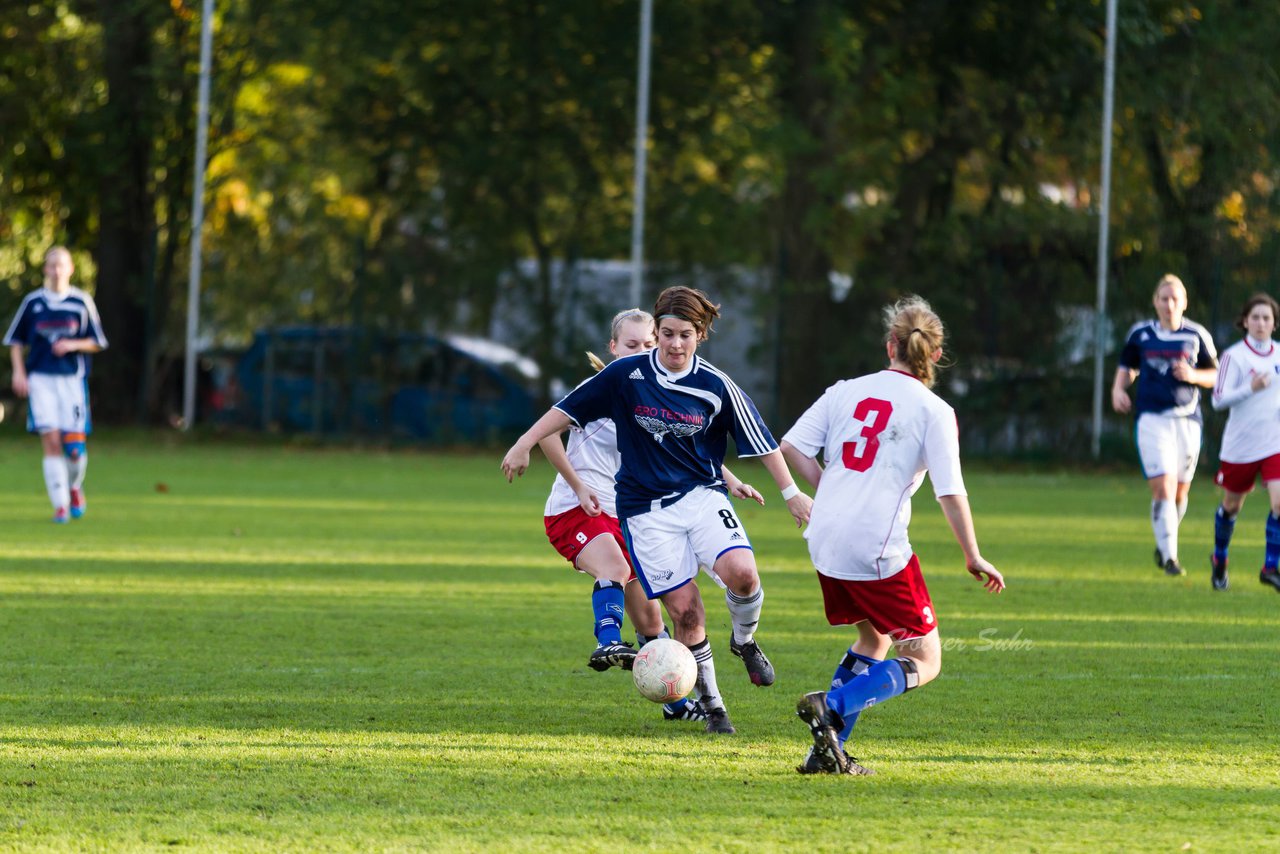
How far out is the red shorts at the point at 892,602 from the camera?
19.1 ft

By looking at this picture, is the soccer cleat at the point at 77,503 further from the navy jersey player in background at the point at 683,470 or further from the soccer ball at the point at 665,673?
the soccer ball at the point at 665,673

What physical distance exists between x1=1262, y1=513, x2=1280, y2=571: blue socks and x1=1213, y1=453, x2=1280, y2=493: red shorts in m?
0.25

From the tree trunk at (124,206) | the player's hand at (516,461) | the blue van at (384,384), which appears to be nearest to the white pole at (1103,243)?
the blue van at (384,384)

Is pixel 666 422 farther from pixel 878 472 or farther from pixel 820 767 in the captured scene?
pixel 820 767

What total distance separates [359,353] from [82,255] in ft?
22.3

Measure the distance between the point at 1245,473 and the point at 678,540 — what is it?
6326 mm

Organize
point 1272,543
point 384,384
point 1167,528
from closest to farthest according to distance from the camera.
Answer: point 1272,543 < point 1167,528 < point 384,384

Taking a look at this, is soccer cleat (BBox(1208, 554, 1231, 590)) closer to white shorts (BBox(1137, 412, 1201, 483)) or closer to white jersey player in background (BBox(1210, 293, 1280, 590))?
white jersey player in background (BBox(1210, 293, 1280, 590))

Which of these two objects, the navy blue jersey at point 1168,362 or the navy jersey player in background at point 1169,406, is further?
the navy blue jersey at point 1168,362

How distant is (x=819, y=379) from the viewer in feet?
84.5

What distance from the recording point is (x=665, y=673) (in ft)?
21.1

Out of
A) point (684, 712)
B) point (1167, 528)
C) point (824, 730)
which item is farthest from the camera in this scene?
point (1167, 528)

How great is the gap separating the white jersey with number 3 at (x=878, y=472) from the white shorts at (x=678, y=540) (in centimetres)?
78

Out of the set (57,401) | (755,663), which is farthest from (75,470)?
(755,663)
